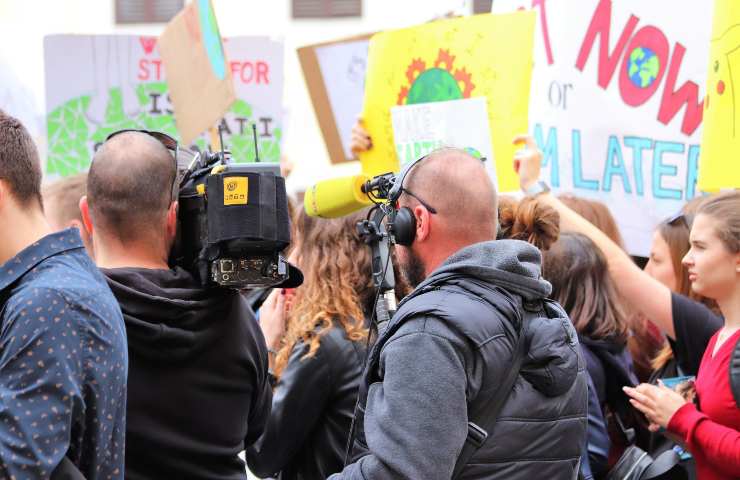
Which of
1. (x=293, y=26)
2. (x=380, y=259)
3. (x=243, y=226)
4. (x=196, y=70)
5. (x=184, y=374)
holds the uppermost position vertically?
(x=293, y=26)

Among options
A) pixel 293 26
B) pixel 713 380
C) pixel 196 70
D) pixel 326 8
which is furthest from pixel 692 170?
pixel 326 8

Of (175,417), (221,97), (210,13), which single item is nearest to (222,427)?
(175,417)

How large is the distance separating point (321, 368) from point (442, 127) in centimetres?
163

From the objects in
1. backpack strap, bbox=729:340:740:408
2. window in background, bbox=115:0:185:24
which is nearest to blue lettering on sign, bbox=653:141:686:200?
backpack strap, bbox=729:340:740:408

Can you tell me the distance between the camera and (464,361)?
91.8 inches

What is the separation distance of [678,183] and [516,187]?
0.73m

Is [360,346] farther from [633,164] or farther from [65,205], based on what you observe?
[633,164]

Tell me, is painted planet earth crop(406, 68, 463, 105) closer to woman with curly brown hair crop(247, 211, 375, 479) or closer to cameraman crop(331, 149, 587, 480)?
woman with curly brown hair crop(247, 211, 375, 479)

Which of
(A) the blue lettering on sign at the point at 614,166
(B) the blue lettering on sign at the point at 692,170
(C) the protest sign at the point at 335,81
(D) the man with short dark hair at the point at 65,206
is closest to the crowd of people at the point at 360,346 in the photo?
(B) the blue lettering on sign at the point at 692,170

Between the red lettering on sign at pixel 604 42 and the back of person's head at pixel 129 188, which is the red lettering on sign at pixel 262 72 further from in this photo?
the back of person's head at pixel 129 188

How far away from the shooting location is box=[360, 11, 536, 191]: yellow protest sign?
173 inches

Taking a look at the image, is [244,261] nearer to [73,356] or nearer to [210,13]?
[73,356]

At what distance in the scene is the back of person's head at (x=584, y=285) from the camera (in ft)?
12.8

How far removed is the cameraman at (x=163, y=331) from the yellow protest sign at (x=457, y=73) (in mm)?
1876
